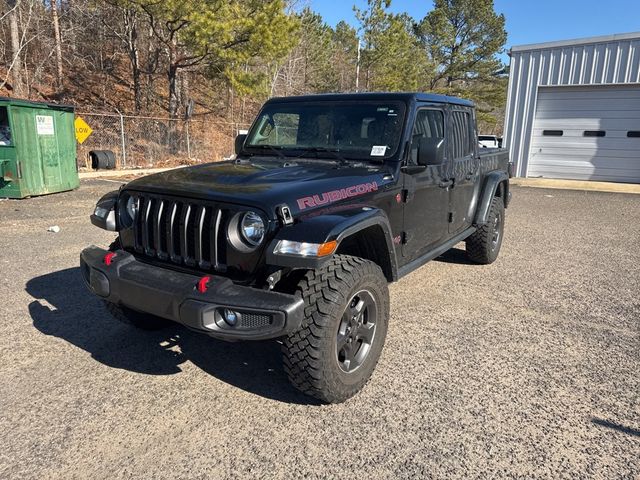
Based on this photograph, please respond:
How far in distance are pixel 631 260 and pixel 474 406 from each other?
4848 mm

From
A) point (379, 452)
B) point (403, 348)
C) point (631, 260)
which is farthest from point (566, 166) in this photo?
point (379, 452)

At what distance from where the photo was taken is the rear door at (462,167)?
4.71 metres

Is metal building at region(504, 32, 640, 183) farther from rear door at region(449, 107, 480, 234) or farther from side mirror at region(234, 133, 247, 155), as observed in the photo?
side mirror at region(234, 133, 247, 155)

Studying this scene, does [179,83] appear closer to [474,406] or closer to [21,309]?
[21,309]

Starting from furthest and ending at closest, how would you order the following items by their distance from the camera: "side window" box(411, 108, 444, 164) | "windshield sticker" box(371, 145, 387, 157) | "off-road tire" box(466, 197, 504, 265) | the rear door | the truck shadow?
"off-road tire" box(466, 197, 504, 265) < the rear door < "side window" box(411, 108, 444, 164) < "windshield sticker" box(371, 145, 387, 157) < the truck shadow

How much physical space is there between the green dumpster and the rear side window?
8.79 meters

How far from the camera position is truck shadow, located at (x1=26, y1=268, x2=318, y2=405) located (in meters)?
3.25

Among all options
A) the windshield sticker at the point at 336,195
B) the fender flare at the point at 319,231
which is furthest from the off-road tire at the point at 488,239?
the fender flare at the point at 319,231

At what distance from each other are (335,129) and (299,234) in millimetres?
1696

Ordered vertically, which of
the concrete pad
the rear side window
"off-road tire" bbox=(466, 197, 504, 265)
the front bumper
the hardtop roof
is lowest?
the concrete pad

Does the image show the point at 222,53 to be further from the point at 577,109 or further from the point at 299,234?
the point at 299,234

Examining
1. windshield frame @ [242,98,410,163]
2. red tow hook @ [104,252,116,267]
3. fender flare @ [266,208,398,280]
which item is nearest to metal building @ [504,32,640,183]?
windshield frame @ [242,98,410,163]

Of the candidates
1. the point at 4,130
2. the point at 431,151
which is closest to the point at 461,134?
the point at 431,151

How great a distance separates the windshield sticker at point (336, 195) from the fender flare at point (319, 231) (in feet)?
0.30
